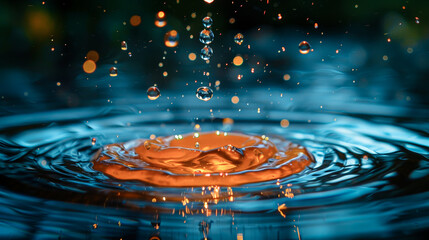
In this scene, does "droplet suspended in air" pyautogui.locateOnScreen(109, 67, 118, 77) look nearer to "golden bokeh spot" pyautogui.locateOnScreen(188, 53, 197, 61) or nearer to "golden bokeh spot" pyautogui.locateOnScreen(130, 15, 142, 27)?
"golden bokeh spot" pyautogui.locateOnScreen(188, 53, 197, 61)

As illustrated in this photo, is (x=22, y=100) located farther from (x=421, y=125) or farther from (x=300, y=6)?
(x=300, y=6)

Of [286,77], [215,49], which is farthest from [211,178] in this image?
[215,49]

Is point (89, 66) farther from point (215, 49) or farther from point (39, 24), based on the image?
point (215, 49)

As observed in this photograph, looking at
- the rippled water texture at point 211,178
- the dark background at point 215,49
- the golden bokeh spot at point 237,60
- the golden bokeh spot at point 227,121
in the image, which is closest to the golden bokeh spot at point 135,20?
the dark background at point 215,49

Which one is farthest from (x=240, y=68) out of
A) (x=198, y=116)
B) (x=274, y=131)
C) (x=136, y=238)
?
(x=136, y=238)

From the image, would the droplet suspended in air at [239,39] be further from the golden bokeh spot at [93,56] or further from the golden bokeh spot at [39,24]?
the golden bokeh spot at [39,24]

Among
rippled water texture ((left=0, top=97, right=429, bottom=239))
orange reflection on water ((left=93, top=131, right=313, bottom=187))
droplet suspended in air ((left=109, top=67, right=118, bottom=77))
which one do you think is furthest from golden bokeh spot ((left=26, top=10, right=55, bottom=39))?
orange reflection on water ((left=93, top=131, right=313, bottom=187))
